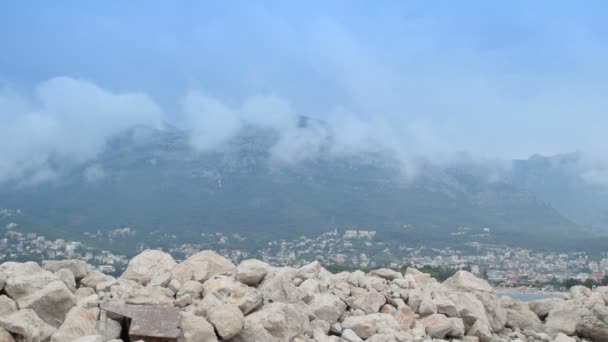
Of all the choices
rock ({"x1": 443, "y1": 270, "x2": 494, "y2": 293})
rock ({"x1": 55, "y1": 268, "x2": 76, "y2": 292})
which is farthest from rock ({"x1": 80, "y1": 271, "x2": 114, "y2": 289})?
rock ({"x1": 443, "y1": 270, "x2": 494, "y2": 293})

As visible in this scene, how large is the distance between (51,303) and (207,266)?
10.8 feet

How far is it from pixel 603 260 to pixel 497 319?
284 ft

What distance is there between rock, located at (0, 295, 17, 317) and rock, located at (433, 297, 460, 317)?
8.24 metres

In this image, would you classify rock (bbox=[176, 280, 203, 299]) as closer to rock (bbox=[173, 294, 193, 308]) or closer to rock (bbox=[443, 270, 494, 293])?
rock (bbox=[173, 294, 193, 308])

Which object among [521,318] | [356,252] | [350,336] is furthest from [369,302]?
[356,252]

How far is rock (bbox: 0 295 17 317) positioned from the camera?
408 inches

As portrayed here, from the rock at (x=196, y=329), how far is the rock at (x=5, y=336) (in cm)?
251

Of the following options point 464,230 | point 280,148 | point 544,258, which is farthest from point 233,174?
point 544,258

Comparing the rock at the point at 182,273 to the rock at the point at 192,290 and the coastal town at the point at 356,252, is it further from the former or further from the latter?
the coastal town at the point at 356,252

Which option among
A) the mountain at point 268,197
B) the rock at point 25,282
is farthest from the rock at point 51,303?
the mountain at point 268,197

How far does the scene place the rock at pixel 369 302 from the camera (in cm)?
1284

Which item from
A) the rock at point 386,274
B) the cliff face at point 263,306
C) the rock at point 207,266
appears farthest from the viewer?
the rock at point 386,274

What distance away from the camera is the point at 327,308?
1227 centimetres

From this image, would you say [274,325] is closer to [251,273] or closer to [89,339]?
[251,273]
